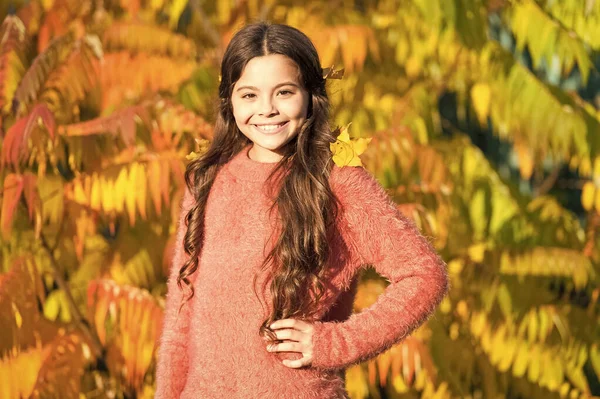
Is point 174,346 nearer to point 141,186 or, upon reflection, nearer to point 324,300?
point 324,300

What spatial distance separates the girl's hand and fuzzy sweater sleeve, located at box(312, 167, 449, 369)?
0.01 metres

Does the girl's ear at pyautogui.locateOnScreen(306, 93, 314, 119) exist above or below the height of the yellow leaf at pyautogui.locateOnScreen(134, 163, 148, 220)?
above

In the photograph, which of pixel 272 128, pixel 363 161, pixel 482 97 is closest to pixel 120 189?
pixel 363 161

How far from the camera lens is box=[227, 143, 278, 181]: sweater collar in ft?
6.32

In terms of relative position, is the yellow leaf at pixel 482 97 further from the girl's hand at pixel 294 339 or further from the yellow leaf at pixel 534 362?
the girl's hand at pixel 294 339

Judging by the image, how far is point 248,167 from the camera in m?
1.96

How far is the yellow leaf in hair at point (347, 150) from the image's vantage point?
185cm

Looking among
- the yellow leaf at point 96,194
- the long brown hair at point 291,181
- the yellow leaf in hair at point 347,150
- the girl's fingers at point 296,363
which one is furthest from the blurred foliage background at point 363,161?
the girl's fingers at point 296,363

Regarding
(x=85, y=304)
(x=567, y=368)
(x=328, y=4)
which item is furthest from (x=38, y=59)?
(x=567, y=368)

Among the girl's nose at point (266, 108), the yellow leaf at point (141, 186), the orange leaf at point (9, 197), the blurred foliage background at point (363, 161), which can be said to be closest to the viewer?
the girl's nose at point (266, 108)

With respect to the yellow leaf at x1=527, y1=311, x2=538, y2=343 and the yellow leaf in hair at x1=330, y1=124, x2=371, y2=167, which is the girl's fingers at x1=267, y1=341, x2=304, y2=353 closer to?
the yellow leaf in hair at x1=330, y1=124, x2=371, y2=167

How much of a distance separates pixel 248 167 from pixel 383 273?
0.36 m

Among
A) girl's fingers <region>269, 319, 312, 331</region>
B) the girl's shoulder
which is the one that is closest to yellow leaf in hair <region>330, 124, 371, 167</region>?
the girl's shoulder

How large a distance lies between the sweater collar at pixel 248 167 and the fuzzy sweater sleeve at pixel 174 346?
0.18 metres
